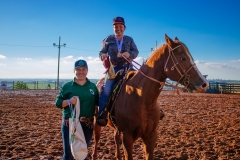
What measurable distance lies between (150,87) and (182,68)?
585 millimetres

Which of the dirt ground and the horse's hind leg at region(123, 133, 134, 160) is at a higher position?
the horse's hind leg at region(123, 133, 134, 160)

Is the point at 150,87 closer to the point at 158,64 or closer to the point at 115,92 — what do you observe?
the point at 158,64

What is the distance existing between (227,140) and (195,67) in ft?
14.4

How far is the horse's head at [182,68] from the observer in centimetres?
276

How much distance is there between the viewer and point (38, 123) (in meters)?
8.62

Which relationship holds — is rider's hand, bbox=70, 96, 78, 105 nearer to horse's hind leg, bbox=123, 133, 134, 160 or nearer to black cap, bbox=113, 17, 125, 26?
horse's hind leg, bbox=123, 133, 134, 160

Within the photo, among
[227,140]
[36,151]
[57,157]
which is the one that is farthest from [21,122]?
[227,140]

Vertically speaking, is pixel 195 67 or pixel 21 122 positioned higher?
pixel 195 67

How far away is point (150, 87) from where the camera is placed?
3.19 m

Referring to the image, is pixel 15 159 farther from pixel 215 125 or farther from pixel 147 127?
pixel 215 125

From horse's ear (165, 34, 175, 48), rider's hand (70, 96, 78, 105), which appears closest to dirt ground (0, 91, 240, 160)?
rider's hand (70, 96, 78, 105)

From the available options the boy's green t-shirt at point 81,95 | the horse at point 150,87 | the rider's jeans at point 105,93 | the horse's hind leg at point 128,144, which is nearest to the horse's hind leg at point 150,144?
the horse at point 150,87

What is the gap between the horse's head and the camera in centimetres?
276

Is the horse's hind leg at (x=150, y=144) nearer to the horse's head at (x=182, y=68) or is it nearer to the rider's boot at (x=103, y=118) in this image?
the rider's boot at (x=103, y=118)
